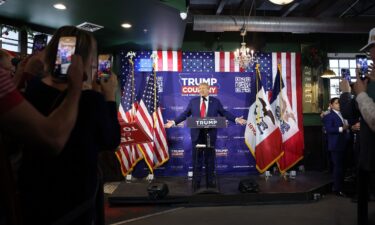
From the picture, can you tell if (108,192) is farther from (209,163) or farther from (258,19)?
(258,19)

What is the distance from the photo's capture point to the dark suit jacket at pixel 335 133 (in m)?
5.33

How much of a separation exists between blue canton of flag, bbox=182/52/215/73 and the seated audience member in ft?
22.7

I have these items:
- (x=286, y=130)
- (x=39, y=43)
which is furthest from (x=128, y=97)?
(x=39, y=43)

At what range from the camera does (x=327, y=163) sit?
7.74 metres

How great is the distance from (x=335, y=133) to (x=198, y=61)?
3.71 m

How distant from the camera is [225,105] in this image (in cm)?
707

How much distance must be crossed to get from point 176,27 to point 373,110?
4443mm

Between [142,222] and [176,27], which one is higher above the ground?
[176,27]

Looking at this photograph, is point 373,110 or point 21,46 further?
point 21,46

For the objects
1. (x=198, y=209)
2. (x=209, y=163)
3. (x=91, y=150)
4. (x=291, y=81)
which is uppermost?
(x=291, y=81)

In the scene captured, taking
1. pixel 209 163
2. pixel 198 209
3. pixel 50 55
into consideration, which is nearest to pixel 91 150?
pixel 50 55

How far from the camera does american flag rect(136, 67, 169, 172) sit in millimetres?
6480

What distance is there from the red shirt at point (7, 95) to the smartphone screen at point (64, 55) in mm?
337

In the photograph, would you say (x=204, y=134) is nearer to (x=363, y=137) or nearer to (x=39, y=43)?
(x=363, y=137)
